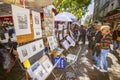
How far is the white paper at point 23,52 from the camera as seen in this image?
3768 millimetres

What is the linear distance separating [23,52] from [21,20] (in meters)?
0.70

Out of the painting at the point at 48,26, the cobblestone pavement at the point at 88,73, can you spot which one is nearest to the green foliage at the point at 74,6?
the cobblestone pavement at the point at 88,73

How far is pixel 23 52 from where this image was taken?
12.8 ft

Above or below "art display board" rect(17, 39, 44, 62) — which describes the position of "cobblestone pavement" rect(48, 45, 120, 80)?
below

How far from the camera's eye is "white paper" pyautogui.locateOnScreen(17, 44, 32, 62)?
3.77m

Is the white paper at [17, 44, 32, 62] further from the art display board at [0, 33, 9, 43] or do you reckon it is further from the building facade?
the building facade

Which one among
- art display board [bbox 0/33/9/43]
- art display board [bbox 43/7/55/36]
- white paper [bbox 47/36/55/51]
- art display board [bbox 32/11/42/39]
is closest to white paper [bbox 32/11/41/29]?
art display board [bbox 32/11/42/39]

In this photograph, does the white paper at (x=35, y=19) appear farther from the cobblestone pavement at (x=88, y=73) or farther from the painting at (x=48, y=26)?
the cobblestone pavement at (x=88, y=73)

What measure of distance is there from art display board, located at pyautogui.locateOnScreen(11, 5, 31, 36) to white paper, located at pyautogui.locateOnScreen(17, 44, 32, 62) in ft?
1.03

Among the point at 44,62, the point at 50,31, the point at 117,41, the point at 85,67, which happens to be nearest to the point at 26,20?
the point at 44,62

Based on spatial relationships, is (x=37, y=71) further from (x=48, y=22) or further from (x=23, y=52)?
(x=48, y=22)

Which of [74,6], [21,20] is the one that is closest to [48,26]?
[21,20]

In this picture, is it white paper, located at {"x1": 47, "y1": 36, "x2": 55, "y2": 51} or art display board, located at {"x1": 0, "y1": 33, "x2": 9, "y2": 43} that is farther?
art display board, located at {"x1": 0, "y1": 33, "x2": 9, "y2": 43}

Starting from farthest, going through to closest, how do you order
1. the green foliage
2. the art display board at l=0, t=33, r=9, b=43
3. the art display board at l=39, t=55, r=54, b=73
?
the green foliage, the art display board at l=0, t=33, r=9, b=43, the art display board at l=39, t=55, r=54, b=73
